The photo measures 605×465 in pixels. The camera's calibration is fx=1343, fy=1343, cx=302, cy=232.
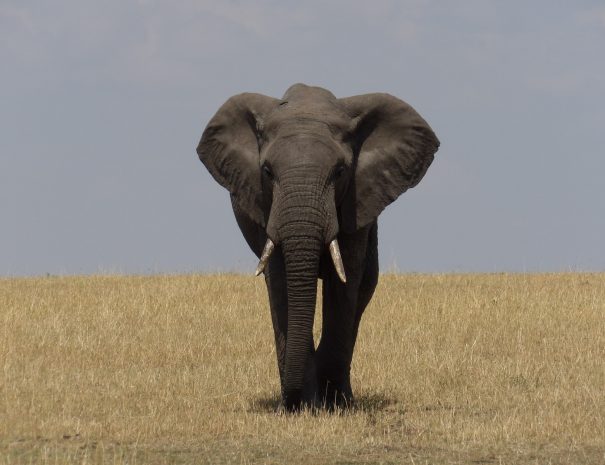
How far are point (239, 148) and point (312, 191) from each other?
152cm

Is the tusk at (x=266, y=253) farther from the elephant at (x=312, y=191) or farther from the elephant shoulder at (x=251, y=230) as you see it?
the elephant shoulder at (x=251, y=230)

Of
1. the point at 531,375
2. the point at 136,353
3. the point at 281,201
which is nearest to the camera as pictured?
the point at 281,201

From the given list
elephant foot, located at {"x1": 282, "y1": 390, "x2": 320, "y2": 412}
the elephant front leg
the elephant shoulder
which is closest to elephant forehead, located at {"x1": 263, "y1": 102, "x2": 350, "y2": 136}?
the elephant shoulder

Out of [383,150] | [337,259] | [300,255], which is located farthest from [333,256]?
[383,150]

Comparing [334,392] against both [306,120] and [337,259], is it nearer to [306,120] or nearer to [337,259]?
[337,259]

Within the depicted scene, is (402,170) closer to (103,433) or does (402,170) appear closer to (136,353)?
(103,433)

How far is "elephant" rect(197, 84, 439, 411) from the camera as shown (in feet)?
38.2

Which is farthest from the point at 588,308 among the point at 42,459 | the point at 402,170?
the point at 42,459

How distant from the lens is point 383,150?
42.1 ft

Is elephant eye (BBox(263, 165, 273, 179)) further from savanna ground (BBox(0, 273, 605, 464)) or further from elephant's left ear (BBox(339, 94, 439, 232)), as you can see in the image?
savanna ground (BBox(0, 273, 605, 464))

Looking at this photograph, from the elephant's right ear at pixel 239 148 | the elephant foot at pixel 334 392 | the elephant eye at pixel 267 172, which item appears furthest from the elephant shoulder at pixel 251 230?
the elephant foot at pixel 334 392

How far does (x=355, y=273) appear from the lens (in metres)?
12.7

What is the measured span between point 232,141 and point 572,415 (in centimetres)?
416

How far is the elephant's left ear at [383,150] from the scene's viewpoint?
1262 centimetres
